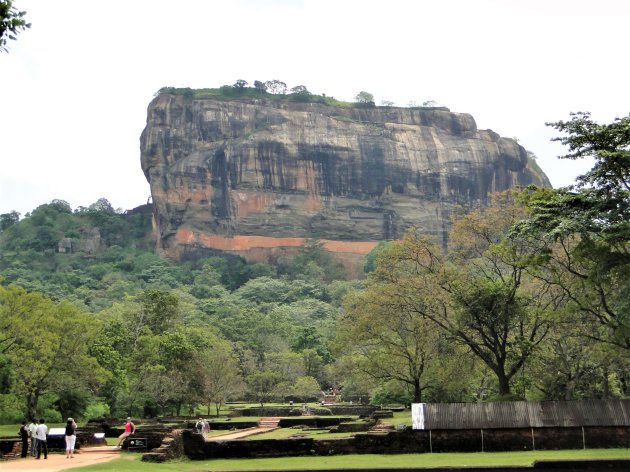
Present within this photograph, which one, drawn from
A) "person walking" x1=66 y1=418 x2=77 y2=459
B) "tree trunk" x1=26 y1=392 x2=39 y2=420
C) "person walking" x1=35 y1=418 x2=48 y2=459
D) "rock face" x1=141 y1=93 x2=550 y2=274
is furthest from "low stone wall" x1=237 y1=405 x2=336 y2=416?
"rock face" x1=141 y1=93 x2=550 y2=274

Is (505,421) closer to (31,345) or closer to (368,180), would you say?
A: (31,345)

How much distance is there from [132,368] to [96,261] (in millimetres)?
97151

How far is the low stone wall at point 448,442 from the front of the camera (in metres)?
22.3

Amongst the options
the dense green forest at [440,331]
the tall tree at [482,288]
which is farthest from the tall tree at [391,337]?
the tall tree at [482,288]

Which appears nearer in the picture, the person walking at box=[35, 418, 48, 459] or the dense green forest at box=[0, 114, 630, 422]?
the person walking at box=[35, 418, 48, 459]

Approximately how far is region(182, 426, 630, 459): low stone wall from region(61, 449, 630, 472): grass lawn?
1.54ft

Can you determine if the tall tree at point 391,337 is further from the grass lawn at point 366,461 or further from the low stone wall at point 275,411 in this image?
the grass lawn at point 366,461

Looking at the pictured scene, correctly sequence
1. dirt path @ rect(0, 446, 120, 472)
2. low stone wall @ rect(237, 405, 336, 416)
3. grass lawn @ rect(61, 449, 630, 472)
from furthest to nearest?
low stone wall @ rect(237, 405, 336, 416) < grass lawn @ rect(61, 449, 630, 472) < dirt path @ rect(0, 446, 120, 472)

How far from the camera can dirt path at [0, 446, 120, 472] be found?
18.7 metres

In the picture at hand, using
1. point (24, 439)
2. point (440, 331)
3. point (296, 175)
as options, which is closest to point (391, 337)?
point (440, 331)

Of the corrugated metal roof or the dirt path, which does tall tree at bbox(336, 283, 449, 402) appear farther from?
the dirt path

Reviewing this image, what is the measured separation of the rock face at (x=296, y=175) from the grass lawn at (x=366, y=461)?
117 meters

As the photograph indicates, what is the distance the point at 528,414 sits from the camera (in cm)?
2289

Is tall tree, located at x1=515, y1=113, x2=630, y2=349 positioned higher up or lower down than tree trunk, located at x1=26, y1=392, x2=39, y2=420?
higher up
